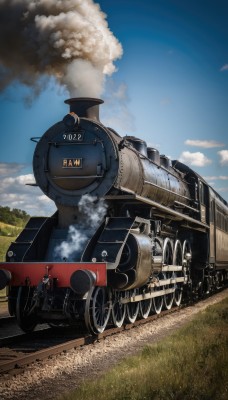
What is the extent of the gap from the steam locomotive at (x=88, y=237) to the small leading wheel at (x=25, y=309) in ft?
0.06

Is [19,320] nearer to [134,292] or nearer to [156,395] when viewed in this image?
[134,292]

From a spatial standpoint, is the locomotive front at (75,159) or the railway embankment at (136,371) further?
the locomotive front at (75,159)

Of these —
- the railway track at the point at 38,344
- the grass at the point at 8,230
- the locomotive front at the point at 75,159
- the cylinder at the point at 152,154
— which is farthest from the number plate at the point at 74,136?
the grass at the point at 8,230

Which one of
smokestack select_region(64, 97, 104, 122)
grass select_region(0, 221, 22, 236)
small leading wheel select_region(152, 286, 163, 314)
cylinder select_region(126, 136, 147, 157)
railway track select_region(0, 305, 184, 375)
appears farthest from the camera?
grass select_region(0, 221, 22, 236)

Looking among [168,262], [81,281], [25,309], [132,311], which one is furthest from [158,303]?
[81,281]

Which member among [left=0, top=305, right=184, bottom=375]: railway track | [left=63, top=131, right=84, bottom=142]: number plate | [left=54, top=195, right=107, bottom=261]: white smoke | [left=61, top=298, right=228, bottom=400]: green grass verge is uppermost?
[left=63, top=131, right=84, bottom=142]: number plate

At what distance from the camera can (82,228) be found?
9.09 meters

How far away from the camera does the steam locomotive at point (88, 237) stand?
8.15 metres

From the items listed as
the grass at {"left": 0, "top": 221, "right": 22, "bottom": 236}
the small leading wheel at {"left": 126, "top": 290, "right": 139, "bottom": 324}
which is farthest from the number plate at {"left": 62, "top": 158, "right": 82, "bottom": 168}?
the grass at {"left": 0, "top": 221, "right": 22, "bottom": 236}

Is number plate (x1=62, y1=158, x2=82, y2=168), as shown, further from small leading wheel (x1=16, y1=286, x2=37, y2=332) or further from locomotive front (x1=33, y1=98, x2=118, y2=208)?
small leading wheel (x1=16, y1=286, x2=37, y2=332)

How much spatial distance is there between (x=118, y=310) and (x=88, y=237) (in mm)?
1547

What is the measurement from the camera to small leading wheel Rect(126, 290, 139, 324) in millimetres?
9617

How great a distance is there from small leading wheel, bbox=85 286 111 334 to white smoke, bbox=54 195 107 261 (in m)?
0.84

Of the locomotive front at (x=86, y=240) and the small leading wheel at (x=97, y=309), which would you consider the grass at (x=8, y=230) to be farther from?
the small leading wheel at (x=97, y=309)
